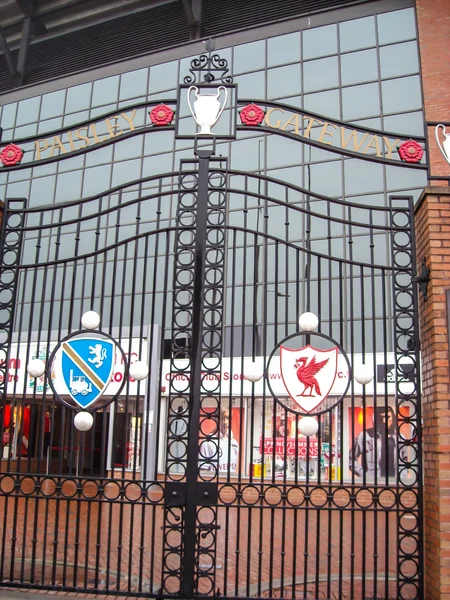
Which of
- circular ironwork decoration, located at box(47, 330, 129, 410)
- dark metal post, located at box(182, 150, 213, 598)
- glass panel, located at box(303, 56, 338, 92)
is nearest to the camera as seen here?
dark metal post, located at box(182, 150, 213, 598)

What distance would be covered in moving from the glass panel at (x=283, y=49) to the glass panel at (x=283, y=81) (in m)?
0.26

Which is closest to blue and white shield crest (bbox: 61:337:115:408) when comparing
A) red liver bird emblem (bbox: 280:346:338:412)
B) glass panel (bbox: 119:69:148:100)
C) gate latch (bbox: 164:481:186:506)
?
gate latch (bbox: 164:481:186:506)

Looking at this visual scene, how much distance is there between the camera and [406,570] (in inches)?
295

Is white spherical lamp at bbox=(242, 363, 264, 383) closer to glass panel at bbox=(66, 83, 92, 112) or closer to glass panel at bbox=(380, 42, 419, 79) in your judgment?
glass panel at bbox=(380, 42, 419, 79)

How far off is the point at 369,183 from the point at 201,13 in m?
8.53

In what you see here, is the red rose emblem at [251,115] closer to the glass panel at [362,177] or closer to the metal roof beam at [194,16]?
the glass panel at [362,177]

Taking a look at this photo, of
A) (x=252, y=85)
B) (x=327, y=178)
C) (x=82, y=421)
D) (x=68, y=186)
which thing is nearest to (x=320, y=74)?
(x=252, y=85)

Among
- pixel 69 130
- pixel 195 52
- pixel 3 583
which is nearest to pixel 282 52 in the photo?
pixel 195 52

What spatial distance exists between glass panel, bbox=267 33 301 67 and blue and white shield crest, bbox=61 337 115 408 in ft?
50.3

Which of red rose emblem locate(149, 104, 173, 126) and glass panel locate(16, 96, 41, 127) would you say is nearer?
red rose emblem locate(149, 104, 173, 126)

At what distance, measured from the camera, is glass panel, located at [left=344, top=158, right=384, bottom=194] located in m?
16.5

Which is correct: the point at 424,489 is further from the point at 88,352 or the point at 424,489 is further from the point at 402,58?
the point at 402,58

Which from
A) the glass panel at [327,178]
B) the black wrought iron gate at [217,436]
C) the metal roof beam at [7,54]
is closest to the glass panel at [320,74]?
the glass panel at [327,178]

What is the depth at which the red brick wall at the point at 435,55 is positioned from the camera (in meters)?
16.2
